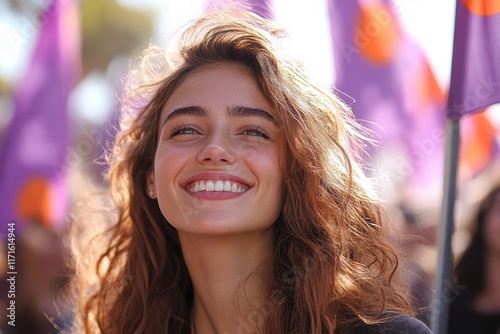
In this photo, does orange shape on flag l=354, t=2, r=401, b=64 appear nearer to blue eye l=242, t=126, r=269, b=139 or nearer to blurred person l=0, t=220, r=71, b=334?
blurred person l=0, t=220, r=71, b=334

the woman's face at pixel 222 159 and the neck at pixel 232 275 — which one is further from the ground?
the woman's face at pixel 222 159

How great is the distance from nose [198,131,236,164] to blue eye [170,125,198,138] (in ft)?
0.34

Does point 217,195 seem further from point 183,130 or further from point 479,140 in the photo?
point 479,140

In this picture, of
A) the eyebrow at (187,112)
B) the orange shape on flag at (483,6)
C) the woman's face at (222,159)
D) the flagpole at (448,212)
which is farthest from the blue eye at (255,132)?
the orange shape on flag at (483,6)

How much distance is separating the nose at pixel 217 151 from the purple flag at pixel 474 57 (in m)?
0.93

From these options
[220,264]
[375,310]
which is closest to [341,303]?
[375,310]

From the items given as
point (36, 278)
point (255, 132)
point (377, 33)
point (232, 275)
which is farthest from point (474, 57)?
point (36, 278)

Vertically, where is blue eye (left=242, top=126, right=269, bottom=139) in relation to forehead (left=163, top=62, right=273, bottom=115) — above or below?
below

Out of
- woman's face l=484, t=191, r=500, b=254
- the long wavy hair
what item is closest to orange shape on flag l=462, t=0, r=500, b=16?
the long wavy hair

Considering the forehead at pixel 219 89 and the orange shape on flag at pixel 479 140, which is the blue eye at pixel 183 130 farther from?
the orange shape on flag at pixel 479 140

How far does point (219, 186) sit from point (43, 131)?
7.44ft

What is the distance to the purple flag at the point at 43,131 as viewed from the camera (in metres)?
4.72

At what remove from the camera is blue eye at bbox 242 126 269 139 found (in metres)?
2.91

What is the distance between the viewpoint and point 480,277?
4.59 meters
